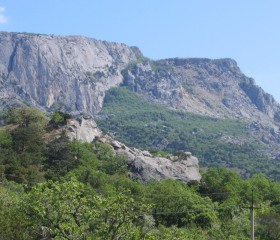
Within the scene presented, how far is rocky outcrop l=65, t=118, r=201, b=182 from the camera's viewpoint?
10762 cm

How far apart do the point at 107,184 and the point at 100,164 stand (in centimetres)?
1894

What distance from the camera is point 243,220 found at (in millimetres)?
69938

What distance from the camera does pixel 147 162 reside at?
109625mm

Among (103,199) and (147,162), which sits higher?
(147,162)

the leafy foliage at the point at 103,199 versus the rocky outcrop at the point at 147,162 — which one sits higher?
the rocky outcrop at the point at 147,162

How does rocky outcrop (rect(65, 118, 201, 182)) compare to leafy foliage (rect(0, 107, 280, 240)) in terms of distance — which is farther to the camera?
rocky outcrop (rect(65, 118, 201, 182))

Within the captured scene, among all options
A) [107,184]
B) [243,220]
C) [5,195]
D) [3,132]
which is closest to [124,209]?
[5,195]

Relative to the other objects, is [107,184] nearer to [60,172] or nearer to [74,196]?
[60,172]

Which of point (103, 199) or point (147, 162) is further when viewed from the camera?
point (147, 162)

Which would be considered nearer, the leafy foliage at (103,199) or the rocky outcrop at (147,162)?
the leafy foliage at (103,199)

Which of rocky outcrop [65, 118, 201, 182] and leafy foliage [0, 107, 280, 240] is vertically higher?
rocky outcrop [65, 118, 201, 182]

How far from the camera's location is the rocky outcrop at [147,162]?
108 metres

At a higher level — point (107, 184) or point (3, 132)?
point (3, 132)

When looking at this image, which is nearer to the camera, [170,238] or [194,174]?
[170,238]
